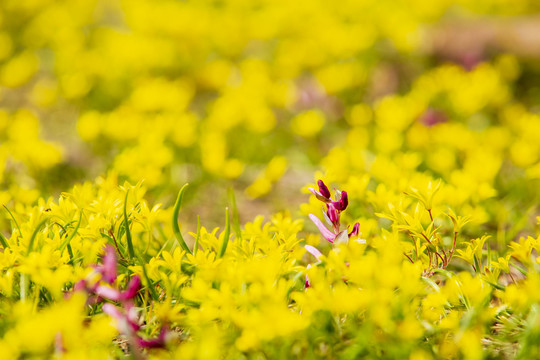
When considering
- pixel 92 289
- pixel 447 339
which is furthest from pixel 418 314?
pixel 92 289

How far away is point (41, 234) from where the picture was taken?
1.74 meters

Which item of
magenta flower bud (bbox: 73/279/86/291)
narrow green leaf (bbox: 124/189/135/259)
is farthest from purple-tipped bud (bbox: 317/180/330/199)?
magenta flower bud (bbox: 73/279/86/291)

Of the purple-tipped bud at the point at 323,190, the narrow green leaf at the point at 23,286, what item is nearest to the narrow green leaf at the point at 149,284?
the narrow green leaf at the point at 23,286

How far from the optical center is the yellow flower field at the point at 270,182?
1457 mm

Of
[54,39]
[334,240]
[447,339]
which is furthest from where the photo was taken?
[54,39]

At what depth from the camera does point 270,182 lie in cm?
282

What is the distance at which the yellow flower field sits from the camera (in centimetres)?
146

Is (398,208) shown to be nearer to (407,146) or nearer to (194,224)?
(194,224)

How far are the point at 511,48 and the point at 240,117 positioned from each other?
104 inches

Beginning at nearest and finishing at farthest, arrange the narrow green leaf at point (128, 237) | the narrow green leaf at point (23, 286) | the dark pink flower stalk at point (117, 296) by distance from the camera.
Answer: the dark pink flower stalk at point (117, 296)
the narrow green leaf at point (23, 286)
the narrow green leaf at point (128, 237)

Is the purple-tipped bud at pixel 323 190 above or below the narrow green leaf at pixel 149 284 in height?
above

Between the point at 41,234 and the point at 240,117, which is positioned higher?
the point at 41,234

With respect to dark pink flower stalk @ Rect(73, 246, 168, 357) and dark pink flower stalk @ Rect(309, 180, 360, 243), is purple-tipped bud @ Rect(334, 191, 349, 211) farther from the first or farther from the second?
dark pink flower stalk @ Rect(73, 246, 168, 357)

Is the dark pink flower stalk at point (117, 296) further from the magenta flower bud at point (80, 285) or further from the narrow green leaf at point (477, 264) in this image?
the narrow green leaf at point (477, 264)
